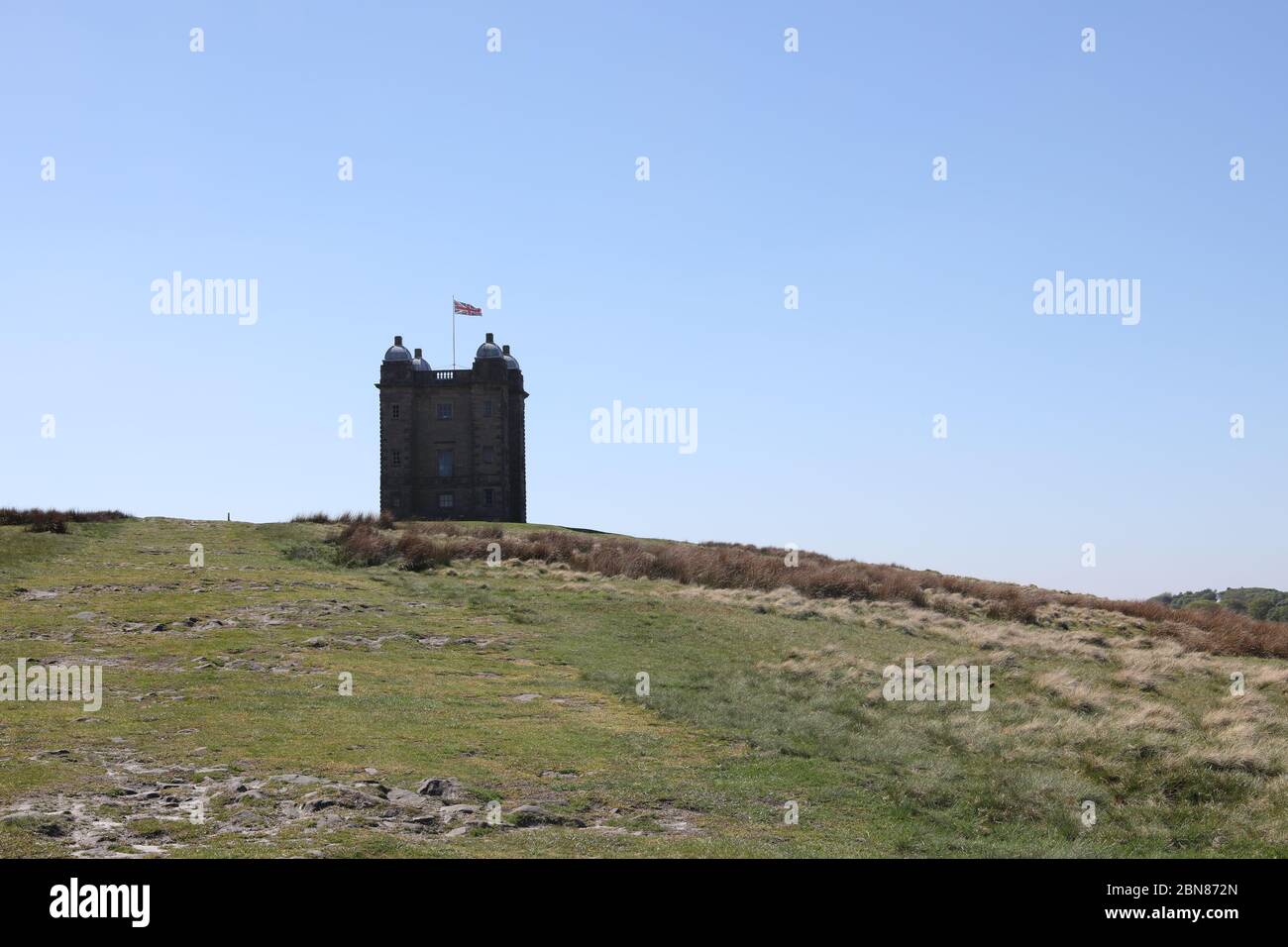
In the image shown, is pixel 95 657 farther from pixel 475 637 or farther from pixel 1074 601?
pixel 1074 601

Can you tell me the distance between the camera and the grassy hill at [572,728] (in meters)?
13.2

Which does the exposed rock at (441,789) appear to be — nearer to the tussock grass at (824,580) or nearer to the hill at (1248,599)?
the tussock grass at (824,580)

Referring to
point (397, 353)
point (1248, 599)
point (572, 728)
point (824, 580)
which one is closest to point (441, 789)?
point (572, 728)

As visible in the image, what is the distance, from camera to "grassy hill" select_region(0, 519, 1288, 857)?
43.4 feet

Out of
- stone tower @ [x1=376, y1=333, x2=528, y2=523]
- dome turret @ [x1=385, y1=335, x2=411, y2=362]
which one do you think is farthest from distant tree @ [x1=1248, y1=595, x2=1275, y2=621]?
dome turret @ [x1=385, y1=335, x2=411, y2=362]

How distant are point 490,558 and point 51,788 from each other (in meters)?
28.8

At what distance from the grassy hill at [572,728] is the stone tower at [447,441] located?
38.1m

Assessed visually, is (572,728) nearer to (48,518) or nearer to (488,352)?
(48,518)

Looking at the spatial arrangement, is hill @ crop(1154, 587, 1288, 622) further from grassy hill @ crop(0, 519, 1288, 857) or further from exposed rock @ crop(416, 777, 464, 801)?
exposed rock @ crop(416, 777, 464, 801)

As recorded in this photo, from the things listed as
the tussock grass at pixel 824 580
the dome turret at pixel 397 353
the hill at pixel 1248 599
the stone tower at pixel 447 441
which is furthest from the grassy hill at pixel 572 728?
the hill at pixel 1248 599

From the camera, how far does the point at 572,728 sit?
18781 mm

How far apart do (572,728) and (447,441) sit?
59.8 metres

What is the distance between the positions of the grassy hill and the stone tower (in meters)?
38.1
